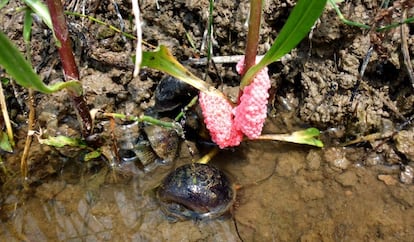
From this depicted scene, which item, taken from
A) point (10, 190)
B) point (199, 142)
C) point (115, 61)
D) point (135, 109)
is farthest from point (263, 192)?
point (10, 190)

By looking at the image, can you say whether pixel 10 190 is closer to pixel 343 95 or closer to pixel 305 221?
pixel 305 221

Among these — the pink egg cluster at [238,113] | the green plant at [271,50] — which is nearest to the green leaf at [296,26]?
the green plant at [271,50]

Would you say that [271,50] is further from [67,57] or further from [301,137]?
[67,57]

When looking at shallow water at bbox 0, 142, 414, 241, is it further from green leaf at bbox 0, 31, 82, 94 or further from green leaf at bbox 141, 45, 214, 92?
green leaf at bbox 0, 31, 82, 94

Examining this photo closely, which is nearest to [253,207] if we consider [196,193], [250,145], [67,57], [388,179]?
[196,193]

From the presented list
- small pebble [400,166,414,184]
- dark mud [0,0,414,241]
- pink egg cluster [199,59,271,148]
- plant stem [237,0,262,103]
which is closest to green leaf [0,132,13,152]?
dark mud [0,0,414,241]

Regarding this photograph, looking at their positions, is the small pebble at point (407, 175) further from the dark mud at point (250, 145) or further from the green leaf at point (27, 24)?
the green leaf at point (27, 24)
